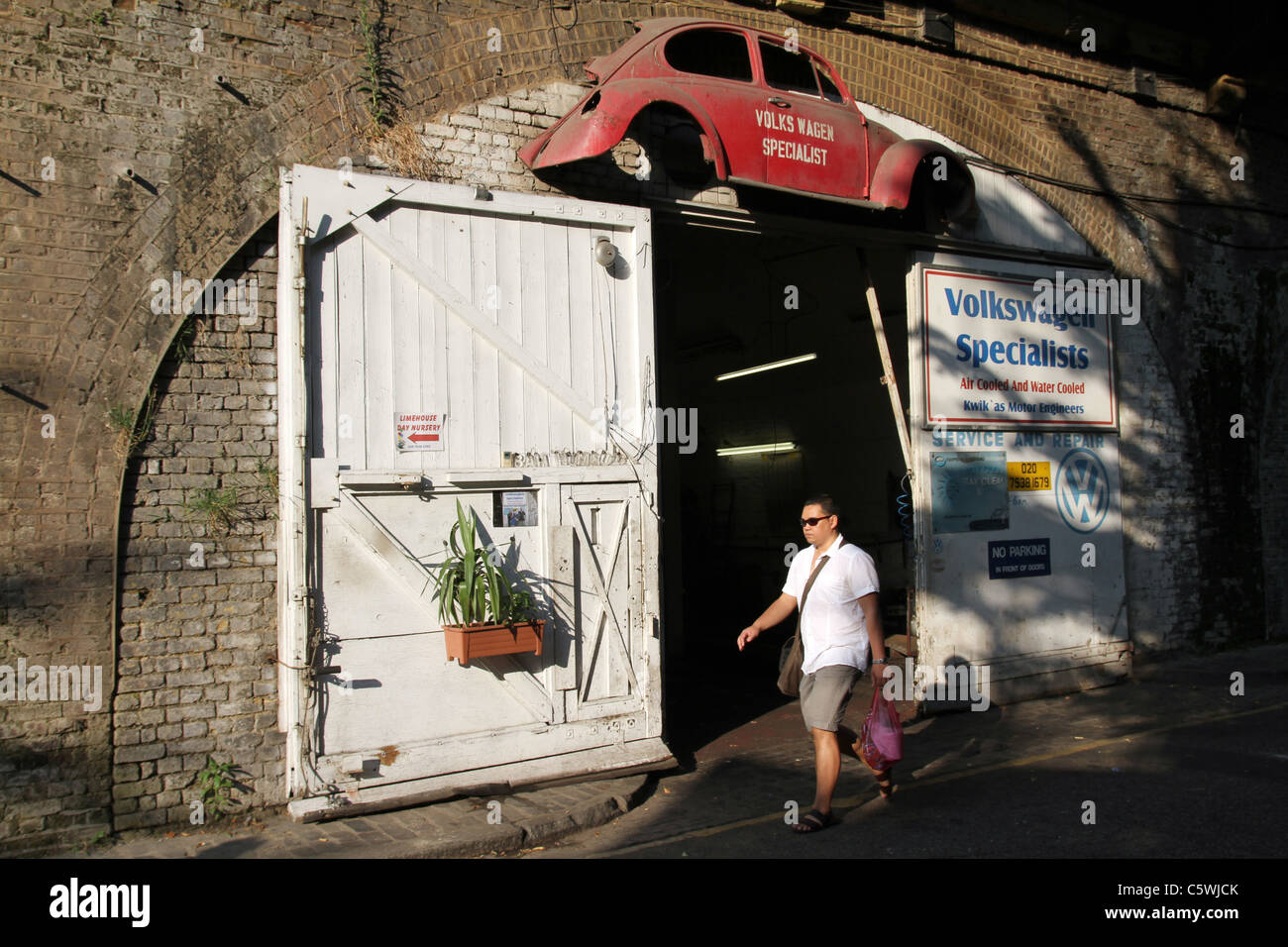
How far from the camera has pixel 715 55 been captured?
8.07 meters

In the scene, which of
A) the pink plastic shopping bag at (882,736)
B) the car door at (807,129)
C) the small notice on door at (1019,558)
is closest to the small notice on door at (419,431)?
the car door at (807,129)

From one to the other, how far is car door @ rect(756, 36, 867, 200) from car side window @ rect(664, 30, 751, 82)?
0.54 ft

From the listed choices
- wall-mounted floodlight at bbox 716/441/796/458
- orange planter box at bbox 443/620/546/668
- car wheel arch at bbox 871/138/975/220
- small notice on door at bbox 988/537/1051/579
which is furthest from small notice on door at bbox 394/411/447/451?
wall-mounted floodlight at bbox 716/441/796/458

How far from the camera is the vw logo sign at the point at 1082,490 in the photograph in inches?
402

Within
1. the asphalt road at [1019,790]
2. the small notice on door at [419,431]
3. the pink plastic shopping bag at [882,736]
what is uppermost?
the small notice on door at [419,431]

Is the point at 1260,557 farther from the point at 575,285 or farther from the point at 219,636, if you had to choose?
the point at 219,636

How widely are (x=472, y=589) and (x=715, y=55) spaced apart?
4.72 metres

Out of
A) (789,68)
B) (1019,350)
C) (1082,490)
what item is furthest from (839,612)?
(1082,490)

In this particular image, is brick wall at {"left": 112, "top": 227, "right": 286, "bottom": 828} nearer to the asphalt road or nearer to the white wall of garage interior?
the white wall of garage interior

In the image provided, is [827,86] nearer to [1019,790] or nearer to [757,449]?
[1019,790]

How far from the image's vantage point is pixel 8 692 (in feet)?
18.7

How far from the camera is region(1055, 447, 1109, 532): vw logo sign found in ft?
33.5

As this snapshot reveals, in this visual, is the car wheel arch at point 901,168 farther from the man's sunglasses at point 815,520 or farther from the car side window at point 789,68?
the man's sunglasses at point 815,520

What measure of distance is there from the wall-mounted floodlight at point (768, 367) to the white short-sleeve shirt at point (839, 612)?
7681 millimetres
